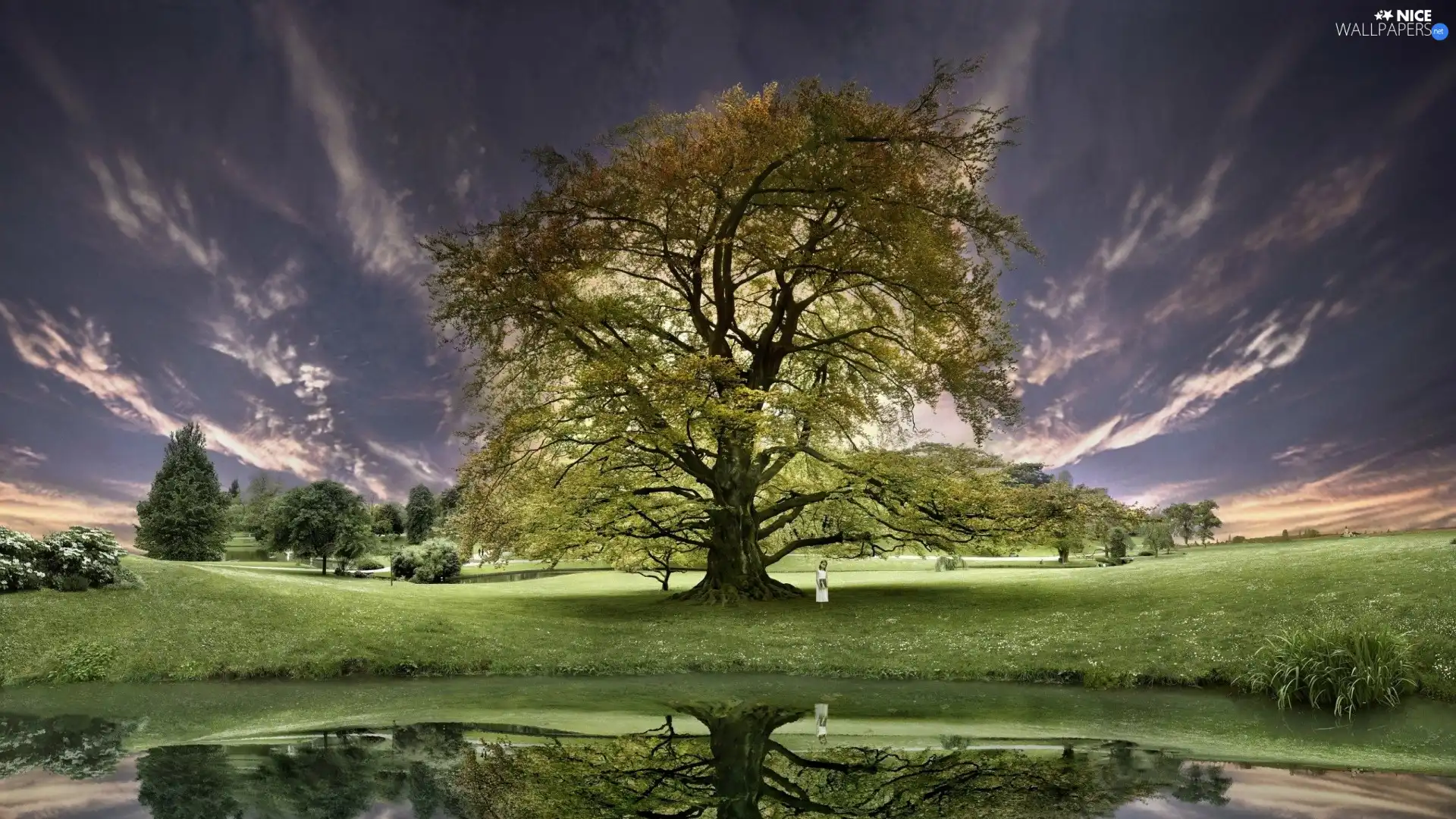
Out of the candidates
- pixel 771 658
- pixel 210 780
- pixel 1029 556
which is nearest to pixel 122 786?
pixel 210 780

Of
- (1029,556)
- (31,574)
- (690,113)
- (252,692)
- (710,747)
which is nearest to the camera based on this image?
(710,747)

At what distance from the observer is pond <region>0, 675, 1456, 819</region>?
8688 millimetres

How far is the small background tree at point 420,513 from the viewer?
95312 millimetres

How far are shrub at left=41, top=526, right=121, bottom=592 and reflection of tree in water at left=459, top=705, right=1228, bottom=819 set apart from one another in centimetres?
1949

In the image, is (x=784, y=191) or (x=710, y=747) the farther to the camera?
(x=784, y=191)

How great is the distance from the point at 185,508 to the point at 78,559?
179 ft

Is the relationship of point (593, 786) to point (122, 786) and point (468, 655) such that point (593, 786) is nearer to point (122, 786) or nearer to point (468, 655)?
point (122, 786)

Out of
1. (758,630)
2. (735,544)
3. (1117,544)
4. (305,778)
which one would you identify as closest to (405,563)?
(735,544)

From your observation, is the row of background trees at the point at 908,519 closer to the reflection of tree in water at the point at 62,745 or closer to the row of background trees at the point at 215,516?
the reflection of tree in water at the point at 62,745

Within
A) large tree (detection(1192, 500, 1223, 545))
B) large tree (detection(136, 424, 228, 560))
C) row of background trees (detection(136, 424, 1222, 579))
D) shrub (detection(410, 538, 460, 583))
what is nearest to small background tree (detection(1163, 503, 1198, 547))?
large tree (detection(1192, 500, 1223, 545))

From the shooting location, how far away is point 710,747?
1134 centimetres

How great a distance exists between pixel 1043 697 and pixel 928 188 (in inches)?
759

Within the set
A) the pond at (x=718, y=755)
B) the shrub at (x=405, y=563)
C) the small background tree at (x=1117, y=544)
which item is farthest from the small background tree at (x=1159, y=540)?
the shrub at (x=405, y=563)

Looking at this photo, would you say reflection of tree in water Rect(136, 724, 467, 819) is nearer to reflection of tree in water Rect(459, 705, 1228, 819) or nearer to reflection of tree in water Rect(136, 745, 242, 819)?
reflection of tree in water Rect(136, 745, 242, 819)
